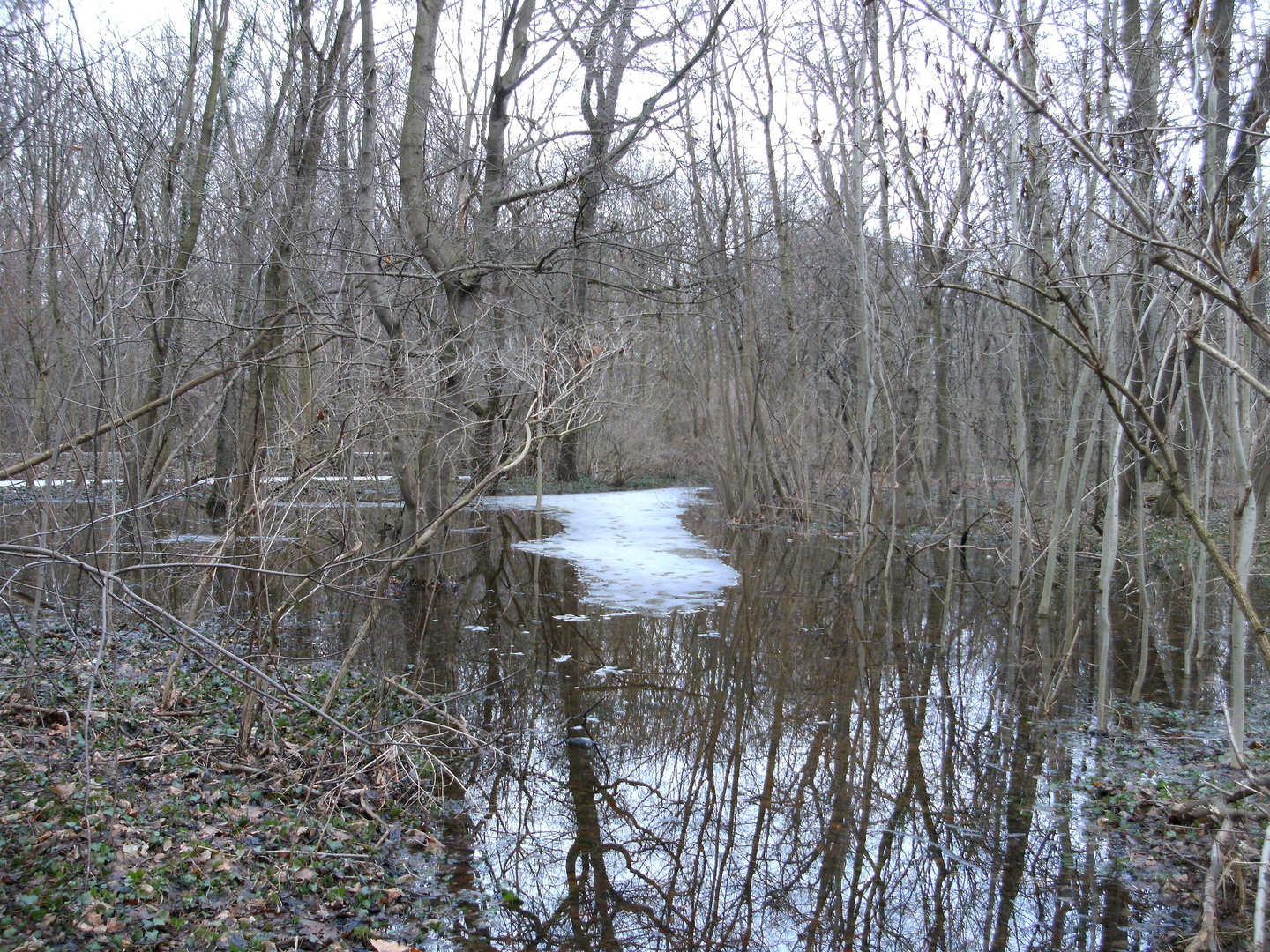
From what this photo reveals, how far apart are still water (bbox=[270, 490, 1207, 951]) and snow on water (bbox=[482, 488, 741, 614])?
0.45 ft

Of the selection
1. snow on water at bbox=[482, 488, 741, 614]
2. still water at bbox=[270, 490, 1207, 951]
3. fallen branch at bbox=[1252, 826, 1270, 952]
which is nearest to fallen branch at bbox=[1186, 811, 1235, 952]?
still water at bbox=[270, 490, 1207, 951]

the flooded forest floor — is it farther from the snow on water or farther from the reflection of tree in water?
the snow on water

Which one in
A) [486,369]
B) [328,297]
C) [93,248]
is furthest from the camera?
[486,369]

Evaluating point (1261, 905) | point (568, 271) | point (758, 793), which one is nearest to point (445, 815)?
point (758, 793)

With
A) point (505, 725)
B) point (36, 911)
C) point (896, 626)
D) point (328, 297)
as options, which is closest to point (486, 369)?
point (328, 297)

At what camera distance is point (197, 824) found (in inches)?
158

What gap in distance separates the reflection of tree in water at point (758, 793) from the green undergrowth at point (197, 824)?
405 mm

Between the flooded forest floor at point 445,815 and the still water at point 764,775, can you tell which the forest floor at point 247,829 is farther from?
the still water at point 764,775

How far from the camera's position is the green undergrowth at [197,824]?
3260 millimetres

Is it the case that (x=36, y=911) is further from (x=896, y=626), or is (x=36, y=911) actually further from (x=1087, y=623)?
(x=1087, y=623)

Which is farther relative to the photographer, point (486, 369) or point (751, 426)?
point (751, 426)

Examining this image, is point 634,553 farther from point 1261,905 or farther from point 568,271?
point 1261,905

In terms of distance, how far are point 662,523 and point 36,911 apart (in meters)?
14.3

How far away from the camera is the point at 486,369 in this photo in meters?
8.91
